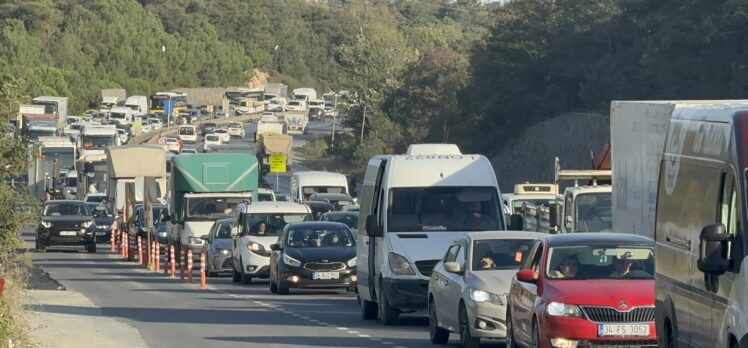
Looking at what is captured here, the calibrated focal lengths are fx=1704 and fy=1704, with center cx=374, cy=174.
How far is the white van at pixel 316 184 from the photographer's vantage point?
55.7m

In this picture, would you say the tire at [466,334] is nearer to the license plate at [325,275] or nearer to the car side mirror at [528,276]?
the car side mirror at [528,276]

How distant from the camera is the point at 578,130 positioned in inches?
2982

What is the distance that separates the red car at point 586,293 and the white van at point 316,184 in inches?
1507

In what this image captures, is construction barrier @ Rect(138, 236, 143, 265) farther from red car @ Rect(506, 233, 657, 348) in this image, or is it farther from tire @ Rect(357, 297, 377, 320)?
red car @ Rect(506, 233, 657, 348)

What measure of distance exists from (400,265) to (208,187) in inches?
870

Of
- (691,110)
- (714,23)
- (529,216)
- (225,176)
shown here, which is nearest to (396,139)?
(714,23)

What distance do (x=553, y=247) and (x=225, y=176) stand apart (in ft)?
91.3

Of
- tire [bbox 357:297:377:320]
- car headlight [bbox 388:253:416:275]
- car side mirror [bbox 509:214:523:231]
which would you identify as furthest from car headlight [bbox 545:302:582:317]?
tire [bbox 357:297:377:320]

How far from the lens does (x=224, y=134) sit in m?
136

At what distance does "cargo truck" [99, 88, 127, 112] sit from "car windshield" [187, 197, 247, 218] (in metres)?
123

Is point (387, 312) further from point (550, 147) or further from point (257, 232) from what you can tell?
point (550, 147)

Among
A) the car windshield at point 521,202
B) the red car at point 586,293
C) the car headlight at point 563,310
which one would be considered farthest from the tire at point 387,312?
the car windshield at point 521,202

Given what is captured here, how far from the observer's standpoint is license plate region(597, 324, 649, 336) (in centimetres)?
1630

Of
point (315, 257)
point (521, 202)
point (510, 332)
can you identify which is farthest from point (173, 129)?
point (510, 332)
